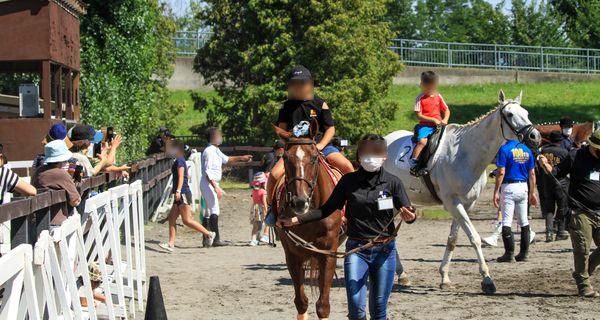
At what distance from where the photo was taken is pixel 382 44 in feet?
130

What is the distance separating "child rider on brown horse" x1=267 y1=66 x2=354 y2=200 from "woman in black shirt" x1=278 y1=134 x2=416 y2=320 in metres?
1.64

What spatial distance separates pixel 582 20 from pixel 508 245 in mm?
41373

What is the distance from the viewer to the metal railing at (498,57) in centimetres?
5644

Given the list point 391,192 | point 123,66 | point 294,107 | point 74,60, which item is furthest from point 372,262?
point 123,66

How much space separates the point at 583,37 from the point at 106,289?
48.9 m

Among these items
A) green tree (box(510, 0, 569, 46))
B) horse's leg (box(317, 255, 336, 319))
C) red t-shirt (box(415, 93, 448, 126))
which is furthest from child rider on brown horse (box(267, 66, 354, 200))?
green tree (box(510, 0, 569, 46))

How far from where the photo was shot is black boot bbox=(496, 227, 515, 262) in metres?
14.7

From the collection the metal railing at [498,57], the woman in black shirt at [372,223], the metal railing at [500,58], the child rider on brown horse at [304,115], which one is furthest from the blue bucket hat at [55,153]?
the metal railing at [500,58]

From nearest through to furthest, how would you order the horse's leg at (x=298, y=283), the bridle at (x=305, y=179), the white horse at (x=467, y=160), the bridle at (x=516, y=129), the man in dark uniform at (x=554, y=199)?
the bridle at (x=305, y=179) < the horse's leg at (x=298, y=283) < the bridle at (x=516, y=129) < the white horse at (x=467, y=160) < the man in dark uniform at (x=554, y=199)

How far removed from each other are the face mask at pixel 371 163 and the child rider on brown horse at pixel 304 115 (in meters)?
1.71

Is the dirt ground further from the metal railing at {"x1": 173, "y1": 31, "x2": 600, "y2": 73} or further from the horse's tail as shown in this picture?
the metal railing at {"x1": 173, "y1": 31, "x2": 600, "y2": 73}

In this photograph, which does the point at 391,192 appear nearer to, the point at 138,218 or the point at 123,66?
the point at 138,218

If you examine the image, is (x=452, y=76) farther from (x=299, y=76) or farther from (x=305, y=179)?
(x=305, y=179)

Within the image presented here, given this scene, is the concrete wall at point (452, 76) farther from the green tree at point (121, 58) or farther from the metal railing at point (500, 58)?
the green tree at point (121, 58)
